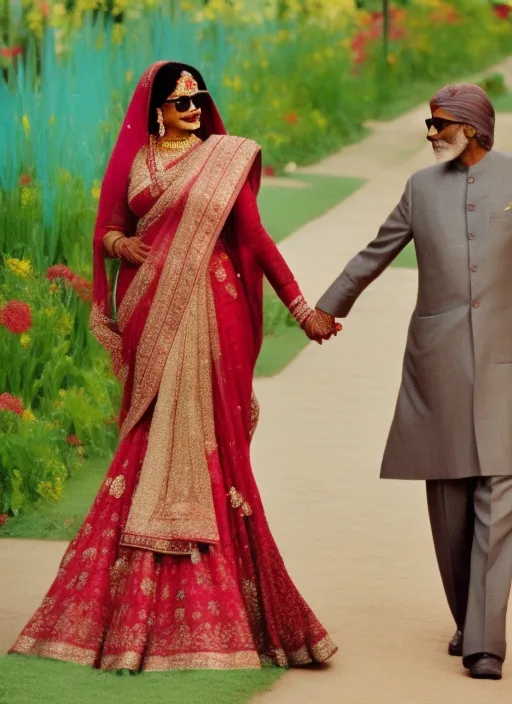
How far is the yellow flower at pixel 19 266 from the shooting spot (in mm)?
9883

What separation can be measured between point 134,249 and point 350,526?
2.19 meters

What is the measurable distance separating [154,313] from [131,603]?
0.89 m

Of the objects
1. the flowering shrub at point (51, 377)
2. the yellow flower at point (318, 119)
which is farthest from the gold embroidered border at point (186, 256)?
the yellow flower at point (318, 119)

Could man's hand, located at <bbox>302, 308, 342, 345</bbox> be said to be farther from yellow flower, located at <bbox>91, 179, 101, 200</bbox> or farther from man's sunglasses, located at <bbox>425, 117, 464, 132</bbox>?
yellow flower, located at <bbox>91, 179, 101, 200</bbox>

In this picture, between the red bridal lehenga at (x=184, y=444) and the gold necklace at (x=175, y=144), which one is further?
the gold necklace at (x=175, y=144)

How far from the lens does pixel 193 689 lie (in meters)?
6.58

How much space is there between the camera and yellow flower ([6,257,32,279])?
32.4 feet

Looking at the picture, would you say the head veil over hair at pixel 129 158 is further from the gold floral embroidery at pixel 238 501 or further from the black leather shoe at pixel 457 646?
the black leather shoe at pixel 457 646

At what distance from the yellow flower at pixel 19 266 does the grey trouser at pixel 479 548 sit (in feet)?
10.7

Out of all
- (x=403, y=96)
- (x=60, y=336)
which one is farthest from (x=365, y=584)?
(x=403, y=96)

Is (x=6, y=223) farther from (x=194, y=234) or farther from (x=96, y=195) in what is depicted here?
(x=194, y=234)

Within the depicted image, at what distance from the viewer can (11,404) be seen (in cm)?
941

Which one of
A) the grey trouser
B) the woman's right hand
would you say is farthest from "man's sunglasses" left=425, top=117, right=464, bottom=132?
the grey trouser

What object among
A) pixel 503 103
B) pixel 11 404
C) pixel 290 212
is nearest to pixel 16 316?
pixel 11 404
